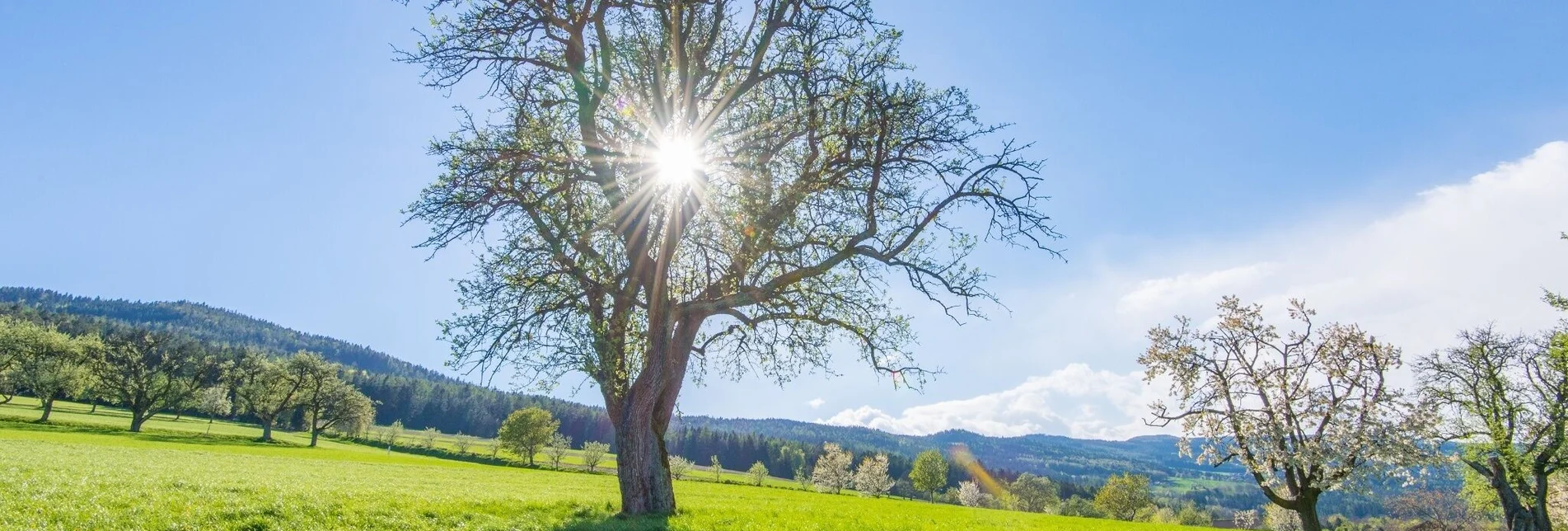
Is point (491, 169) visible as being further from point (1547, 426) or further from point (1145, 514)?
point (1145, 514)

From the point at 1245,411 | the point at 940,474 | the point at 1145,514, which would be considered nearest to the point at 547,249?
the point at 1245,411

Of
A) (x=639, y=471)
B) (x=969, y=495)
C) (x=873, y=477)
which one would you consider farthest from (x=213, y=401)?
(x=639, y=471)

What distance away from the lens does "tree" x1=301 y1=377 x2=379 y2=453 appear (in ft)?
294

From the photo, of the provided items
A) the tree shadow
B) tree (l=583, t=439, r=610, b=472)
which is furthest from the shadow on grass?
the tree shadow

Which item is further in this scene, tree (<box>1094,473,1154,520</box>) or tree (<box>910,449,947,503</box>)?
tree (<box>910,449,947,503</box>)

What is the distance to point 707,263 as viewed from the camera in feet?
52.3

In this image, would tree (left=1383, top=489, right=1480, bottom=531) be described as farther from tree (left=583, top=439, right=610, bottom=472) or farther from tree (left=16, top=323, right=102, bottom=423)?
tree (left=16, top=323, right=102, bottom=423)

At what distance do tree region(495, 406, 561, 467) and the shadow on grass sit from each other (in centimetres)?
2517

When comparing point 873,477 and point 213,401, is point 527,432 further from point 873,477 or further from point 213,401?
point 873,477

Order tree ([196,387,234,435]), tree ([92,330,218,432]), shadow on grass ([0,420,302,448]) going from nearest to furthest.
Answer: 1. shadow on grass ([0,420,302,448])
2. tree ([92,330,218,432])
3. tree ([196,387,234,435])

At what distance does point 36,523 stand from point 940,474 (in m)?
94.1

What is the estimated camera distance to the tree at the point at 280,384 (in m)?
86.8

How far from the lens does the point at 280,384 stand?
8794cm

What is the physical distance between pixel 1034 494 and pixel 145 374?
140839 mm
